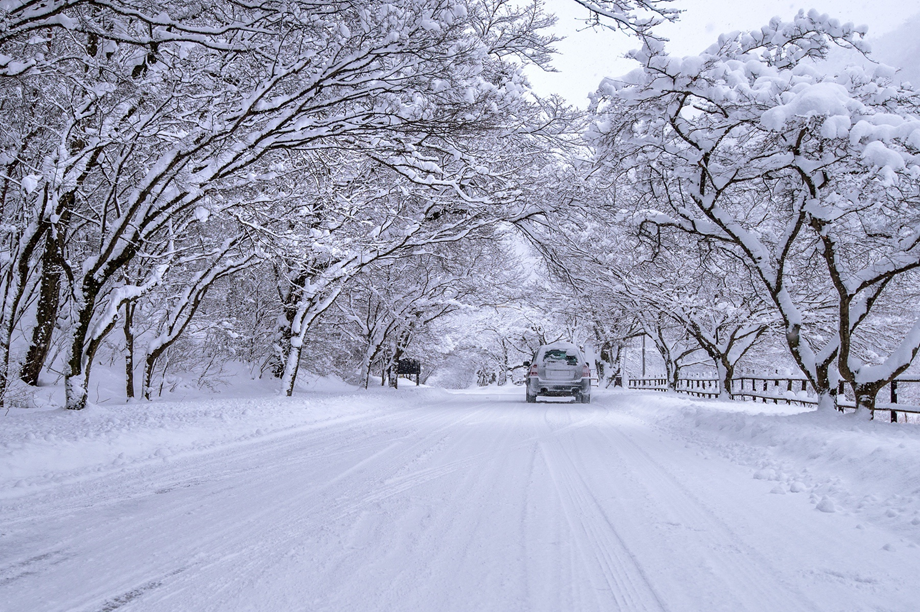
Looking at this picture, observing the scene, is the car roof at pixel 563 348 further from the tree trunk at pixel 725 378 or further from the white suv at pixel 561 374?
the tree trunk at pixel 725 378

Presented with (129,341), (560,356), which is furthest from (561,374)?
(129,341)

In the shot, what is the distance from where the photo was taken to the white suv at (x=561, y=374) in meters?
20.0

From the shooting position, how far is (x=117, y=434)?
7.50 metres

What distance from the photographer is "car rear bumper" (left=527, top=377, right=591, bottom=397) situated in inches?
786

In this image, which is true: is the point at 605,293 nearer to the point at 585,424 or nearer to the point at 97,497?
the point at 585,424

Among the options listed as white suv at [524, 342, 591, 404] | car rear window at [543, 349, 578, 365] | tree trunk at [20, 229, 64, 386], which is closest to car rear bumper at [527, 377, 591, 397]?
white suv at [524, 342, 591, 404]

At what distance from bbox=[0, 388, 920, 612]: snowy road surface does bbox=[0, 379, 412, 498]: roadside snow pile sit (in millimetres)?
118

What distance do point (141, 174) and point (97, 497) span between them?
10007 millimetres

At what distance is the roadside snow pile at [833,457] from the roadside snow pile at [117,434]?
7098 mm

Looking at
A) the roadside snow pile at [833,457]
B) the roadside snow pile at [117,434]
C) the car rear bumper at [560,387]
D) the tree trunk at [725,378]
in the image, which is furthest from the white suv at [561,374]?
the roadside snow pile at [833,457]

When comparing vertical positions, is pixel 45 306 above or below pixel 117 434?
above

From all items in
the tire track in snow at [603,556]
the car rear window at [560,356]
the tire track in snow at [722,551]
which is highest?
the car rear window at [560,356]

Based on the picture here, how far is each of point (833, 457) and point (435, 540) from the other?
4921 mm

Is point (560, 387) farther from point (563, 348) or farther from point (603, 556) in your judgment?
point (603, 556)
